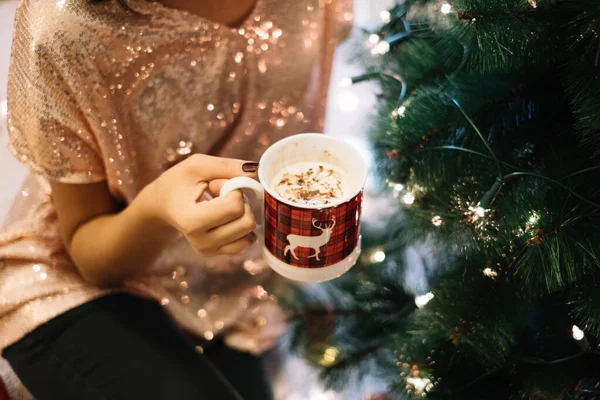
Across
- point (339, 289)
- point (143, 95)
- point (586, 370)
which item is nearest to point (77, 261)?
point (143, 95)

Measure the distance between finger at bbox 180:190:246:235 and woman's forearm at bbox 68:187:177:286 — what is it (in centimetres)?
10

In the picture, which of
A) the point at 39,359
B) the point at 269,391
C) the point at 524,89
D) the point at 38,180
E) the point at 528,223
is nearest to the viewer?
the point at 528,223

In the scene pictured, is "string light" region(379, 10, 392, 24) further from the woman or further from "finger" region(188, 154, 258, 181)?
"finger" region(188, 154, 258, 181)

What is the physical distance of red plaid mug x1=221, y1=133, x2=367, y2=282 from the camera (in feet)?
2.02

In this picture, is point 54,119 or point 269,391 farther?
point 269,391

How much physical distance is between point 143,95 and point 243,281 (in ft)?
1.53

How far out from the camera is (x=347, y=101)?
160 centimetres

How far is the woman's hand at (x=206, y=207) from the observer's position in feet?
2.18

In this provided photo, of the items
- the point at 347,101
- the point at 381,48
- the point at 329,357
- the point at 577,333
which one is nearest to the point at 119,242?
the point at 329,357

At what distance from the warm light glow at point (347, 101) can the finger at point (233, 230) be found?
94cm

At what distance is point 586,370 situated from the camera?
806 millimetres

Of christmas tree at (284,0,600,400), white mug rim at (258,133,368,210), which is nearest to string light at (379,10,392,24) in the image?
christmas tree at (284,0,600,400)

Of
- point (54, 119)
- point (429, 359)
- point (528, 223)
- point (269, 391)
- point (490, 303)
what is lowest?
point (269, 391)

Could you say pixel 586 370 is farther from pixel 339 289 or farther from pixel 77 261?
pixel 77 261
